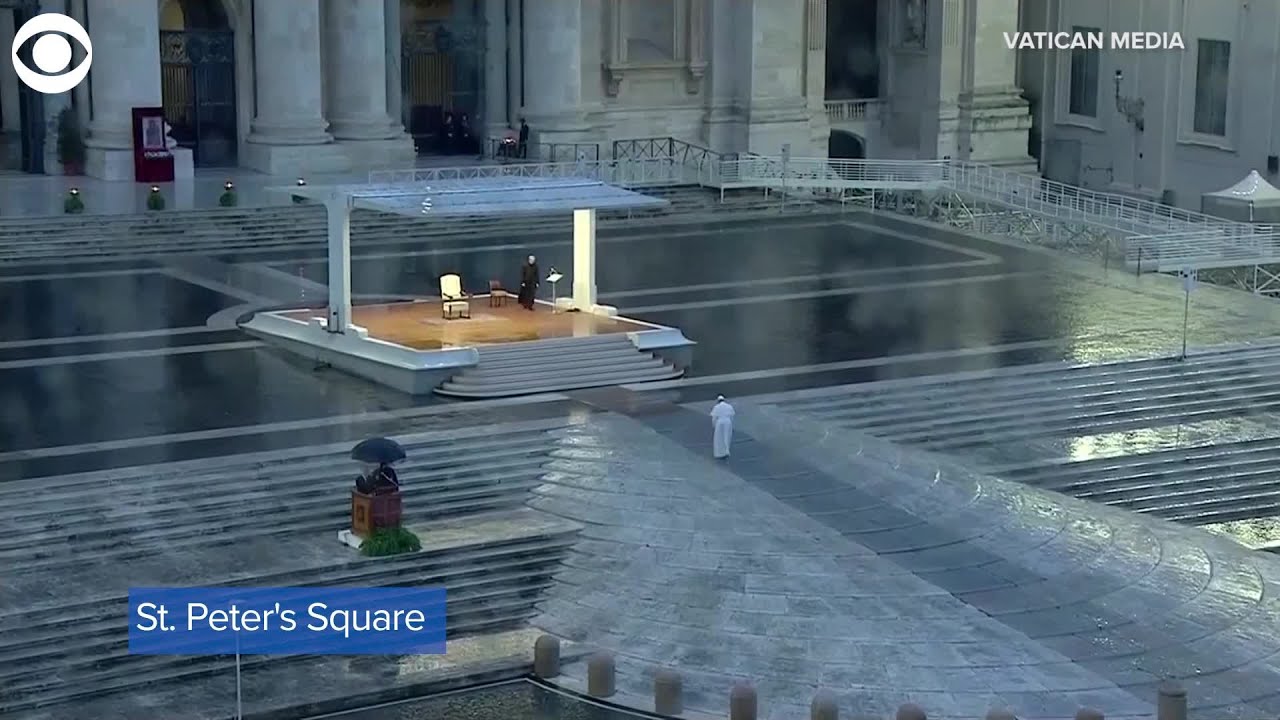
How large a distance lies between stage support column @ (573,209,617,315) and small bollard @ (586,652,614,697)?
15.4 metres

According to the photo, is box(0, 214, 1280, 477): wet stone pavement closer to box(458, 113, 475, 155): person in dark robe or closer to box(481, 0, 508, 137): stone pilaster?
box(481, 0, 508, 137): stone pilaster

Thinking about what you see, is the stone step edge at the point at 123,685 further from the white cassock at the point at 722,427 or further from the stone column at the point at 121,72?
the stone column at the point at 121,72

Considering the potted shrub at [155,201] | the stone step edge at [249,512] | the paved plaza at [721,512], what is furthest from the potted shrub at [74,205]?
the stone step edge at [249,512]

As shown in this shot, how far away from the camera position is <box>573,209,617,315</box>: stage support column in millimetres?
41812

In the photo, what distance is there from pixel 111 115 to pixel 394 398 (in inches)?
907

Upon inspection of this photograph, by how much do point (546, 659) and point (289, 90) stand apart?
3348 centimetres

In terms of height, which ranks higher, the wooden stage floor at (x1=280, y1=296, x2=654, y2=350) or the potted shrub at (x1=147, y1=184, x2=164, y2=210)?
the potted shrub at (x1=147, y1=184, x2=164, y2=210)

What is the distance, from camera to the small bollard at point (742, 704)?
26172 millimetres

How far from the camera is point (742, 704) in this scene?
1031 inches

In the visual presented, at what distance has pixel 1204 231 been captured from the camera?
53188 millimetres

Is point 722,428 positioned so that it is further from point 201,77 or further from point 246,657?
point 201,77

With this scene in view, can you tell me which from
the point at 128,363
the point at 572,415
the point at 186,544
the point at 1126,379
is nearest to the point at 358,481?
the point at 186,544

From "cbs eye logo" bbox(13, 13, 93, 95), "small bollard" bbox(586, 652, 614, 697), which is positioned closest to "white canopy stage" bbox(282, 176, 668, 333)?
"small bollard" bbox(586, 652, 614, 697)

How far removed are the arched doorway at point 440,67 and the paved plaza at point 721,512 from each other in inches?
826
